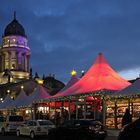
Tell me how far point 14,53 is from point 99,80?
342 feet

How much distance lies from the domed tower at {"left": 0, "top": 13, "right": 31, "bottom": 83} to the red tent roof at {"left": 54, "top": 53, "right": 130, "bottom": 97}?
323 ft

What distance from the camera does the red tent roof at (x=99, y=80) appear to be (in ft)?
105

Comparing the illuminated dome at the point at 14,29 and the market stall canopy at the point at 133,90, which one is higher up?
the illuminated dome at the point at 14,29

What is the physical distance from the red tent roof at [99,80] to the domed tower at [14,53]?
323ft

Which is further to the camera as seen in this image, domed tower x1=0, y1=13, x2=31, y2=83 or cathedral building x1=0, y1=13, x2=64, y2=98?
domed tower x1=0, y1=13, x2=31, y2=83

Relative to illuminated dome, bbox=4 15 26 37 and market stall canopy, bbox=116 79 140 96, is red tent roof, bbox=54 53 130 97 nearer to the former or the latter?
market stall canopy, bbox=116 79 140 96

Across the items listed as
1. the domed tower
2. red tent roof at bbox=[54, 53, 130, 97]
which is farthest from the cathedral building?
red tent roof at bbox=[54, 53, 130, 97]

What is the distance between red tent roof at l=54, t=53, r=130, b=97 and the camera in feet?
105

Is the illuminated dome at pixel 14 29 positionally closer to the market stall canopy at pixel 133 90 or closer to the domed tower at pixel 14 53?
the domed tower at pixel 14 53

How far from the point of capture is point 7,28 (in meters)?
137

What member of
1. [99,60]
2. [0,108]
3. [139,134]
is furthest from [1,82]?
[139,134]

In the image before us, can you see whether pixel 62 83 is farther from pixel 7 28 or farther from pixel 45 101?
pixel 45 101

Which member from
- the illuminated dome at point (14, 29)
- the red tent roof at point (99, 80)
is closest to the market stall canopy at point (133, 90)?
the red tent roof at point (99, 80)

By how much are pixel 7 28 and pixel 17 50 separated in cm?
832
